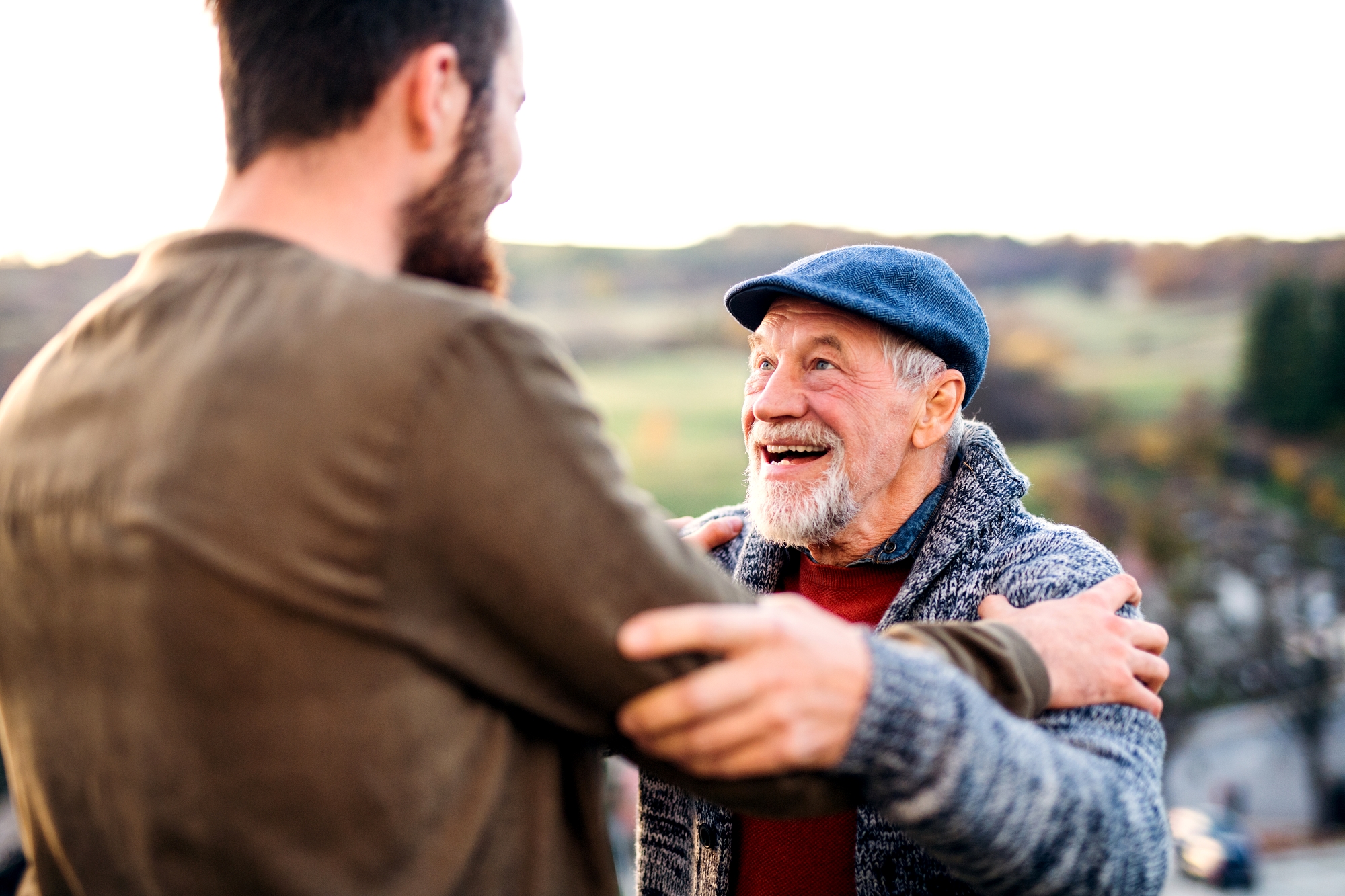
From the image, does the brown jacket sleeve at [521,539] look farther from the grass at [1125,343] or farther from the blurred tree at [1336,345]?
the blurred tree at [1336,345]

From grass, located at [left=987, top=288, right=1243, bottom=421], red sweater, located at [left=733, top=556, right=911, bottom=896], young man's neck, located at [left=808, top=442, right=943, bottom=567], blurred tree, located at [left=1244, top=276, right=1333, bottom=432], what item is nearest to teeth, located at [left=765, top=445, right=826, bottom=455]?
young man's neck, located at [left=808, top=442, right=943, bottom=567]

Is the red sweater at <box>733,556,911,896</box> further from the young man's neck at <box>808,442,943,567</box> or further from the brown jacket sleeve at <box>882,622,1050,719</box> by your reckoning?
the brown jacket sleeve at <box>882,622,1050,719</box>

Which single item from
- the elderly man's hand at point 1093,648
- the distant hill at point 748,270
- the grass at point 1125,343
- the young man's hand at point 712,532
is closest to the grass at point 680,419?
the distant hill at point 748,270

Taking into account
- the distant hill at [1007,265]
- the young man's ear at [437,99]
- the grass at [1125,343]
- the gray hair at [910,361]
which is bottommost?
the grass at [1125,343]

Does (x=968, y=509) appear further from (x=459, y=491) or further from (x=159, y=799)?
(x=159, y=799)

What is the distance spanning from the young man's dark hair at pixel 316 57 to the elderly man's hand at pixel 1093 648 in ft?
4.58

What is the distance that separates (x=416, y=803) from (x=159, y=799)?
304mm

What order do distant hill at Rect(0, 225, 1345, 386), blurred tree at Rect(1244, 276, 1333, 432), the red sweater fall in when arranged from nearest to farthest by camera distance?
the red sweater, distant hill at Rect(0, 225, 1345, 386), blurred tree at Rect(1244, 276, 1333, 432)

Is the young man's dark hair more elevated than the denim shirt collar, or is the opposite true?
the young man's dark hair

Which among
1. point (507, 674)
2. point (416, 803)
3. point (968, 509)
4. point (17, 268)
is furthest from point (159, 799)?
point (17, 268)

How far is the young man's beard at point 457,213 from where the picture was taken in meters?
1.32

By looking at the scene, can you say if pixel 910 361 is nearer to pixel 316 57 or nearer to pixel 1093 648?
pixel 1093 648

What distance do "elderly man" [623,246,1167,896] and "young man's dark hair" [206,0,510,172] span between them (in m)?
0.80

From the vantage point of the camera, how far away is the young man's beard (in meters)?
1.32
